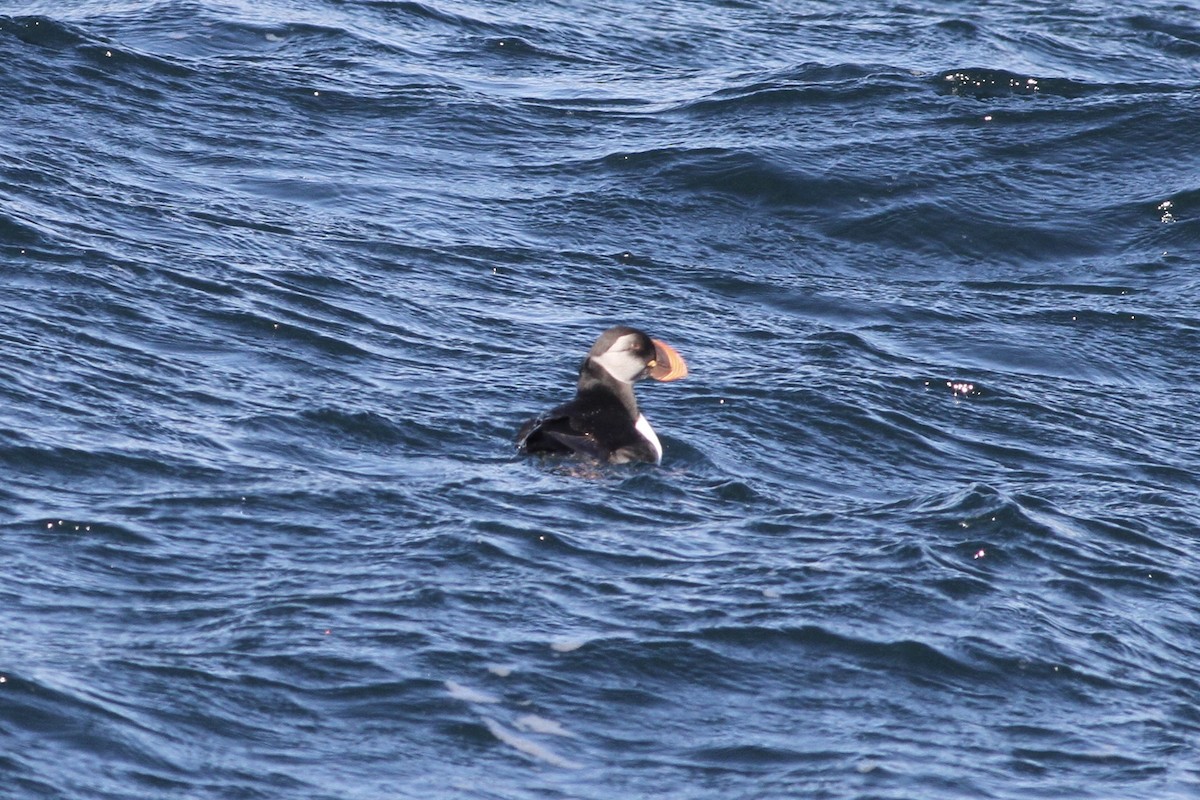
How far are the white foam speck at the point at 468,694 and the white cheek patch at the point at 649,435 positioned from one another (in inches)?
81.7

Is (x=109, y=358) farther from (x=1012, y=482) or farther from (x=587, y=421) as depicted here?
(x=1012, y=482)

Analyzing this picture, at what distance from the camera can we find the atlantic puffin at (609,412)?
6254 mm

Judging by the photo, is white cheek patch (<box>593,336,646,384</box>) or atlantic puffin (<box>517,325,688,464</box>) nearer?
atlantic puffin (<box>517,325,688,464</box>)

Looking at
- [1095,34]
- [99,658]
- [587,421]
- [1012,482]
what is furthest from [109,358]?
[1095,34]

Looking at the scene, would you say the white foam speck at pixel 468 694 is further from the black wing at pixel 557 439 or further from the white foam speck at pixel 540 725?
the black wing at pixel 557 439

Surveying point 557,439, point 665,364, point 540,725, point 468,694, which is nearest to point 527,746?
point 540,725

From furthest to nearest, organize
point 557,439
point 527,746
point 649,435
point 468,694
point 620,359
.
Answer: point 620,359 → point 649,435 → point 557,439 → point 468,694 → point 527,746

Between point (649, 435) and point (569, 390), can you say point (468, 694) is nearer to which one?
point (649, 435)

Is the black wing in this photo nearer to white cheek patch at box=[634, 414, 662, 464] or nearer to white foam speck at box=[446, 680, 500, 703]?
white cheek patch at box=[634, 414, 662, 464]

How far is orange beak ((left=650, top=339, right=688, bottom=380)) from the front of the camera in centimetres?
683

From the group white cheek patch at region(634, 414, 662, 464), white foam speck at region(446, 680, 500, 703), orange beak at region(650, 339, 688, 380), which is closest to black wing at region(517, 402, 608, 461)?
white cheek patch at region(634, 414, 662, 464)

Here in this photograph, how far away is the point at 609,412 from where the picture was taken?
21.5 ft

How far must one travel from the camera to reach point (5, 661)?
174 inches

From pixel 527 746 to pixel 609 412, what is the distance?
2355 millimetres
